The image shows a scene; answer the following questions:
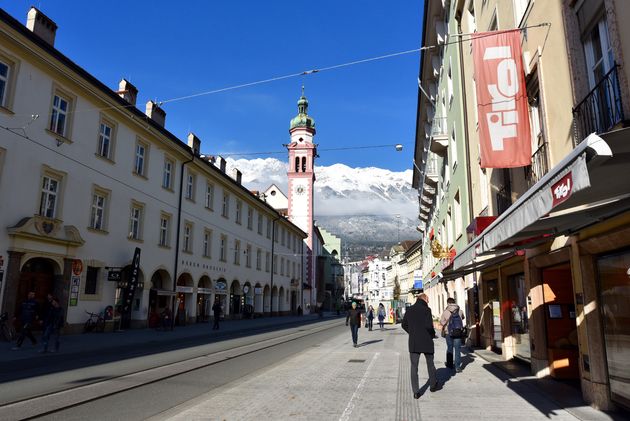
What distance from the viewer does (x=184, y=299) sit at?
3366 cm

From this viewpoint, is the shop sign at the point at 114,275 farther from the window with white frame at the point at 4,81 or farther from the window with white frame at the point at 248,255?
the window with white frame at the point at 248,255

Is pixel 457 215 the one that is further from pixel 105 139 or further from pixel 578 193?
pixel 578 193

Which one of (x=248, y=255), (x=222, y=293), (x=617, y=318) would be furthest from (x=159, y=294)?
(x=617, y=318)

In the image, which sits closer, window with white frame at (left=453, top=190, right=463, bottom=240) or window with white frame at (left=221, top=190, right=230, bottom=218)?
window with white frame at (left=453, top=190, right=463, bottom=240)

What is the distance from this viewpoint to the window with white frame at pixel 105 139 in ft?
79.3

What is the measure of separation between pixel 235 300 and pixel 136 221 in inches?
688

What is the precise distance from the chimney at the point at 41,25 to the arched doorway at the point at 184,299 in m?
16.3

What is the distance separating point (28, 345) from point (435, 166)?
24493 millimetres

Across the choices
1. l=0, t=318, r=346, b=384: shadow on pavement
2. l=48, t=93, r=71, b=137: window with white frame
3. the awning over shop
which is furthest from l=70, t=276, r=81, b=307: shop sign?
the awning over shop

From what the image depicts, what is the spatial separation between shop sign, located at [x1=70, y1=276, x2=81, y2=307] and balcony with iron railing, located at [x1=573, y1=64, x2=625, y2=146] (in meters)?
20.7

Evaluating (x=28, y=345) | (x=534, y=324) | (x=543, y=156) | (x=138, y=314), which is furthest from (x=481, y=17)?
(x=138, y=314)

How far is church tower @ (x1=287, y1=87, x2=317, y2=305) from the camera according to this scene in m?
73.2

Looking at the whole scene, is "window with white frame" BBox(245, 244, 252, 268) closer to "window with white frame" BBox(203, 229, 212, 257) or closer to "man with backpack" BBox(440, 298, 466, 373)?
"window with white frame" BBox(203, 229, 212, 257)

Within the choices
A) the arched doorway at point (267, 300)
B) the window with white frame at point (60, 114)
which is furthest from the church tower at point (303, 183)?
the window with white frame at point (60, 114)
